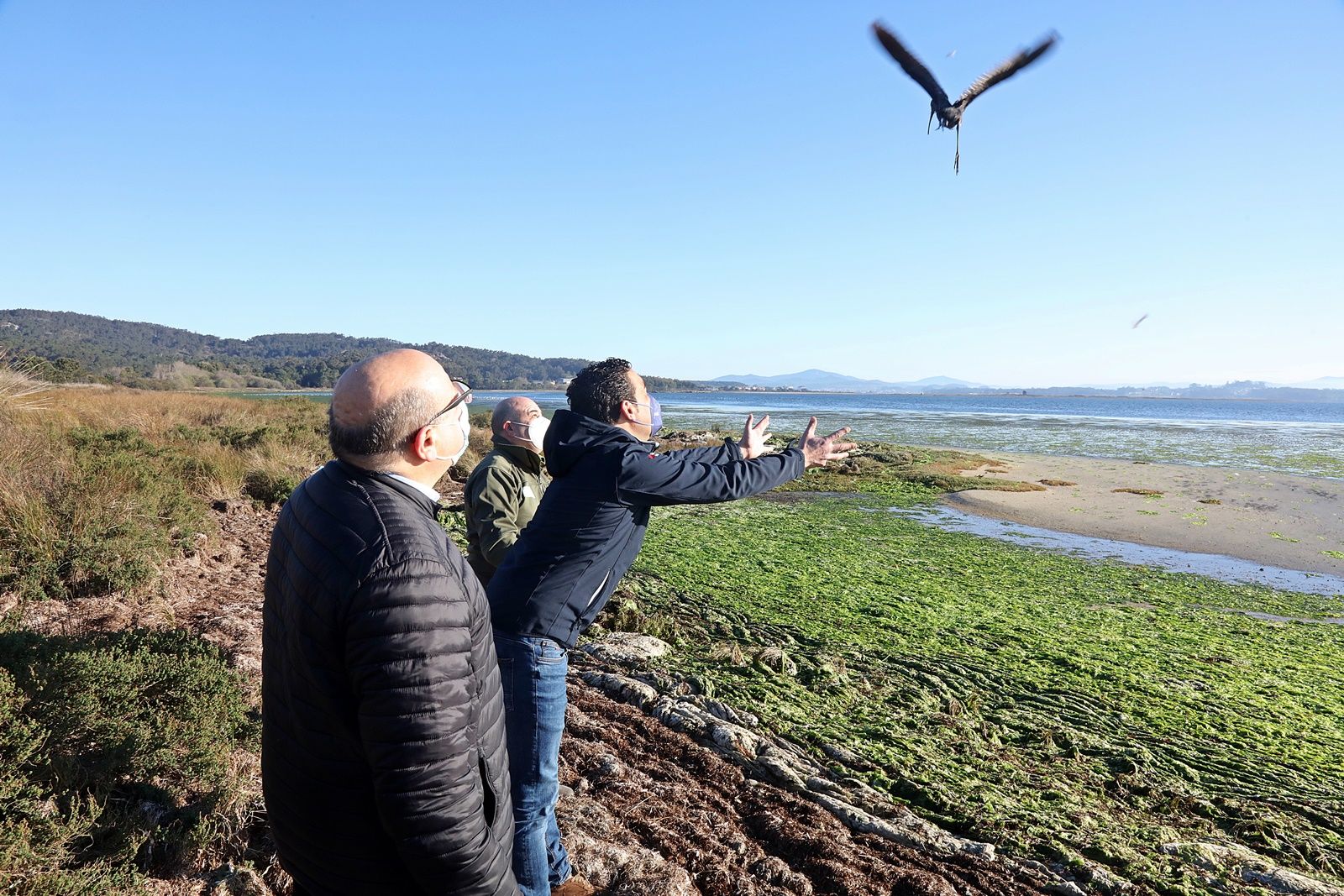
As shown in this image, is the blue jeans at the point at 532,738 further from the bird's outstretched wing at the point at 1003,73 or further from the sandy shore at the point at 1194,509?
the sandy shore at the point at 1194,509

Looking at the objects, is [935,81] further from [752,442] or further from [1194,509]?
[1194,509]

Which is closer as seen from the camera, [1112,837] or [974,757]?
[1112,837]

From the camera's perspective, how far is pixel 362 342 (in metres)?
120

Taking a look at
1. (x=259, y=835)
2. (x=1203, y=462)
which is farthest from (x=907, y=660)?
(x=1203, y=462)

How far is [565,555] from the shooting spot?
2.54 metres

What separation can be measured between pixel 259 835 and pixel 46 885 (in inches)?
31.2

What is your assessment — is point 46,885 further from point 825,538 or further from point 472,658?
point 825,538

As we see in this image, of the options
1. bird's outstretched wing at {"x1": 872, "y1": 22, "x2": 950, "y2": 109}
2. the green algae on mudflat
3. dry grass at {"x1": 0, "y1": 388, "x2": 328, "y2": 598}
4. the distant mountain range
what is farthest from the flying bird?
the distant mountain range

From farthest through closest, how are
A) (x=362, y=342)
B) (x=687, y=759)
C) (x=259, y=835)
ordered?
1. (x=362, y=342)
2. (x=687, y=759)
3. (x=259, y=835)

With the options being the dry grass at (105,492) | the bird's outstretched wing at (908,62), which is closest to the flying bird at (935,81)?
the bird's outstretched wing at (908,62)

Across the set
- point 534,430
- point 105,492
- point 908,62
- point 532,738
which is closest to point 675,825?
point 532,738

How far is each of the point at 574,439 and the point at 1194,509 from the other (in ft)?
61.1

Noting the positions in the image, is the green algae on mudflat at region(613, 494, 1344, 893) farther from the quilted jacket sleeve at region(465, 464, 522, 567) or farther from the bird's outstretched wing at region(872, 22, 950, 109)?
the bird's outstretched wing at region(872, 22, 950, 109)

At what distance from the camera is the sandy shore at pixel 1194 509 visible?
13383mm
